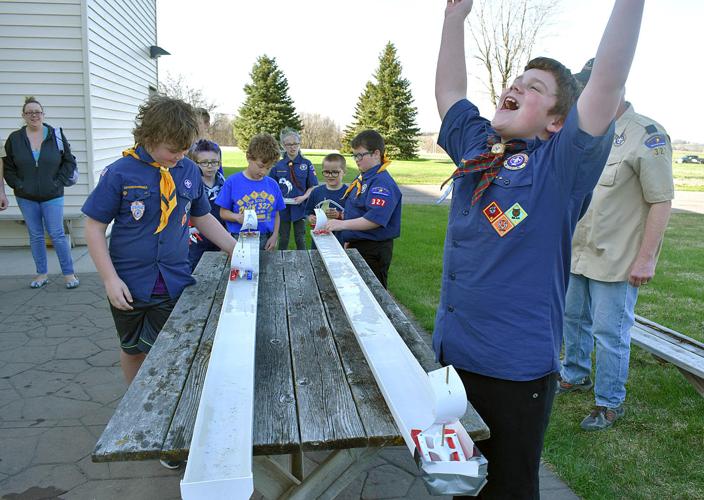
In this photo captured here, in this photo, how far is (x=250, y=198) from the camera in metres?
4.92

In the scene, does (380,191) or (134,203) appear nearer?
(134,203)

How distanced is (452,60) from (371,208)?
2.20 meters

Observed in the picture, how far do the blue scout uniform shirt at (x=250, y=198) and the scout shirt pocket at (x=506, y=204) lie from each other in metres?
3.39

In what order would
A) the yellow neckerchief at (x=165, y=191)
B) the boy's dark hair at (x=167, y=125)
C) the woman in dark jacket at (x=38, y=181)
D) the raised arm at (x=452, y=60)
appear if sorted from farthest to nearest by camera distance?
the woman in dark jacket at (x=38, y=181), the yellow neckerchief at (x=165, y=191), the boy's dark hair at (x=167, y=125), the raised arm at (x=452, y=60)

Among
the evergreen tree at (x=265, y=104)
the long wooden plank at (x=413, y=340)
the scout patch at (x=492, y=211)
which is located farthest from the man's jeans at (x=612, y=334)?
the evergreen tree at (x=265, y=104)

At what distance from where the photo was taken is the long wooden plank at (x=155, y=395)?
4.94 feet

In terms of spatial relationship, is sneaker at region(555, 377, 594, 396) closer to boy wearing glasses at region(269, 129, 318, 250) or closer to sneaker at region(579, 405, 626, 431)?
sneaker at region(579, 405, 626, 431)

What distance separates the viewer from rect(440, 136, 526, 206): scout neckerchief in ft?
5.82

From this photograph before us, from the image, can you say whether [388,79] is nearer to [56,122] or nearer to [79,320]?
[56,122]

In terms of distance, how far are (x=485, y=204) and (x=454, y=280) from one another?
0.97 ft

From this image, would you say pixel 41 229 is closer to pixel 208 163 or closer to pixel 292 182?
pixel 208 163

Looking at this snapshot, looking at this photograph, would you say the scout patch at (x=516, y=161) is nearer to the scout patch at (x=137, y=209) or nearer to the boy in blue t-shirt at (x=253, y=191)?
the scout patch at (x=137, y=209)

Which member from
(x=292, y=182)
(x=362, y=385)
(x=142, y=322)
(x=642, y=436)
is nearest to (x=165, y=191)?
(x=142, y=322)

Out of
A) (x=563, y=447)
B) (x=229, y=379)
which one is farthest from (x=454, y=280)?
(x=563, y=447)
